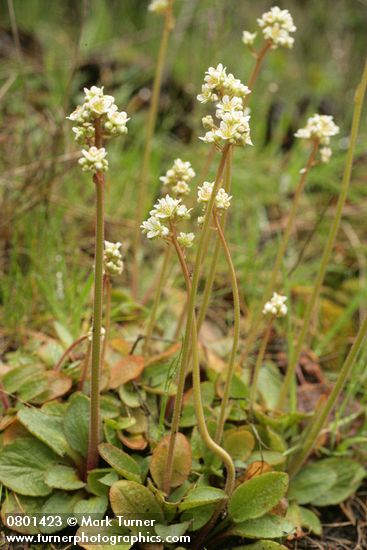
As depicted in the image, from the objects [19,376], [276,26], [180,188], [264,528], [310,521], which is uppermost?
[276,26]

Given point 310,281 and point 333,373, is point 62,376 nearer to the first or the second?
point 333,373

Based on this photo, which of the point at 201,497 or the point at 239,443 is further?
the point at 239,443

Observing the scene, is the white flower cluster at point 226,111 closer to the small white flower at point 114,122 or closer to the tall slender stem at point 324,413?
the small white flower at point 114,122

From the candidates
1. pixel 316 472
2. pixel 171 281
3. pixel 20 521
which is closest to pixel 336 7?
pixel 171 281

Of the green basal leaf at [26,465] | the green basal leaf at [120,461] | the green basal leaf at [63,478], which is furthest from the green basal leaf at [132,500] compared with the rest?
the green basal leaf at [26,465]

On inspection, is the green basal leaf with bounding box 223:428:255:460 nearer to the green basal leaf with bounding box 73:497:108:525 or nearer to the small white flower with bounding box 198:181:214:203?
the green basal leaf with bounding box 73:497:108:525

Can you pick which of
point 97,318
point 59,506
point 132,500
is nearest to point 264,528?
point 132,500

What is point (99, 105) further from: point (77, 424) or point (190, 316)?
point (77, 424)
